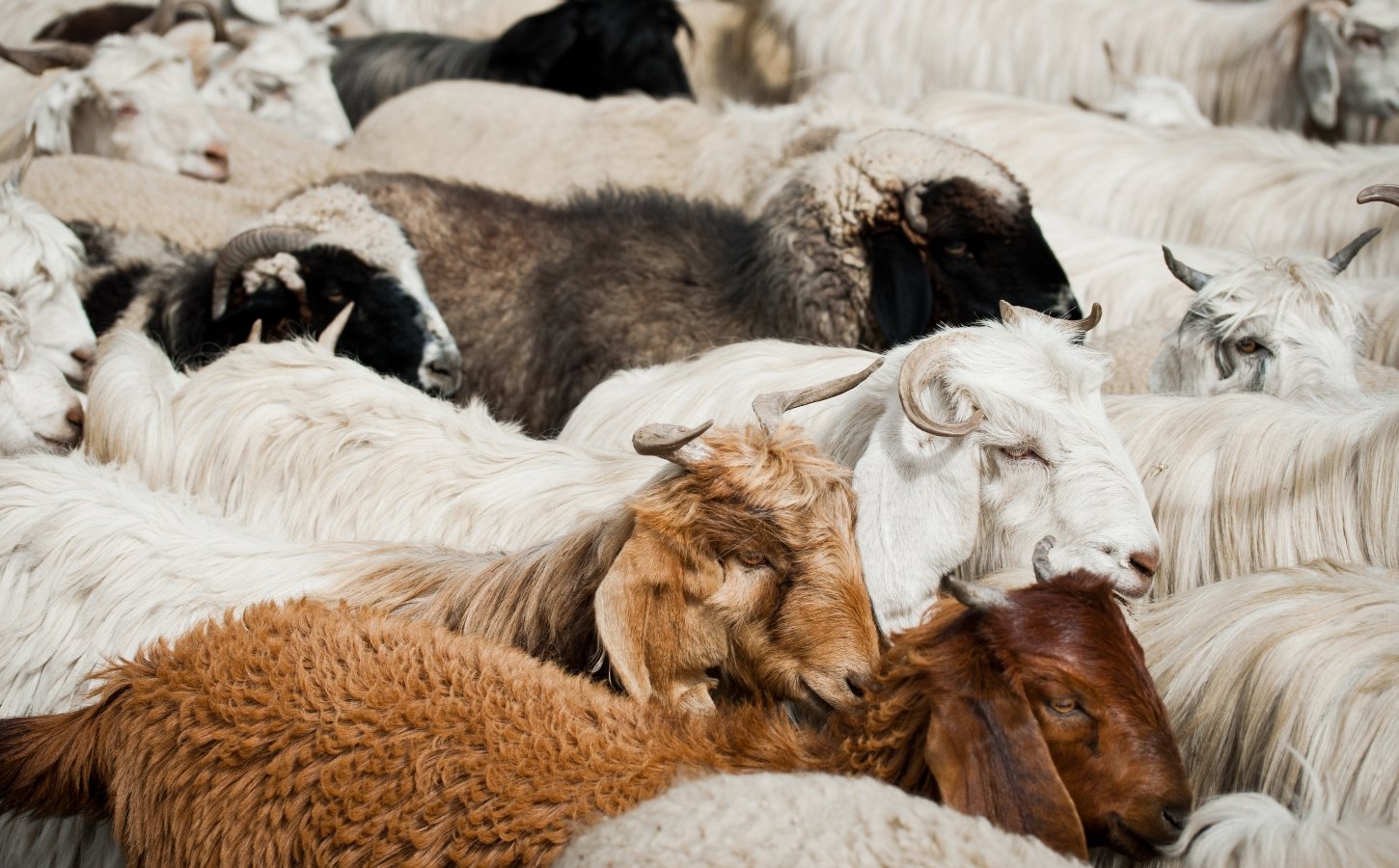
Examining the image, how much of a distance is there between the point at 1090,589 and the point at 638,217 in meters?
3.99

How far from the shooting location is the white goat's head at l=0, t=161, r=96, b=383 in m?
5.76

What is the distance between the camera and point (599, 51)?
10172 millimetres

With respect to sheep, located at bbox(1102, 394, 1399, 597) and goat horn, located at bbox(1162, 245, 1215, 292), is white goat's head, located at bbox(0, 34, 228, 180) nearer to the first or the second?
goat horn, located at bbox(1162, 245, 1215, 292)

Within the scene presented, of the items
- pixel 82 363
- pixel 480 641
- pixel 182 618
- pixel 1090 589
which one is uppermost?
pixel 1090 589

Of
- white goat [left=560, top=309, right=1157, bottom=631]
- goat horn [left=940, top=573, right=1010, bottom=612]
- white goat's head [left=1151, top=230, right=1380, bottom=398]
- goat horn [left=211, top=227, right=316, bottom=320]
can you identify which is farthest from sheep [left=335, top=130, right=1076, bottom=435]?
goat horn [left=940, top=573, right=1010, bottom=612]

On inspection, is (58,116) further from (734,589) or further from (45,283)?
(734,589)

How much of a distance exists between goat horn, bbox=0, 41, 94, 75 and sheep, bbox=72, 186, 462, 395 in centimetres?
325

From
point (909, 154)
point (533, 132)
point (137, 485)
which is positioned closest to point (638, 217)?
point (909, 154)

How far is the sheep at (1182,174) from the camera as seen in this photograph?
7.38m

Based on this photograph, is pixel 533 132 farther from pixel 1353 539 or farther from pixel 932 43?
pixel 1353 539

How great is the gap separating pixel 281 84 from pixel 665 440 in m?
7.50

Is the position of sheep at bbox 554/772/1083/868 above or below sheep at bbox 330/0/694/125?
above

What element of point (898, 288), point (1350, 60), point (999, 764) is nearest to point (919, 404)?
point (999, 764)

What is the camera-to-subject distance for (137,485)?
4.29m
